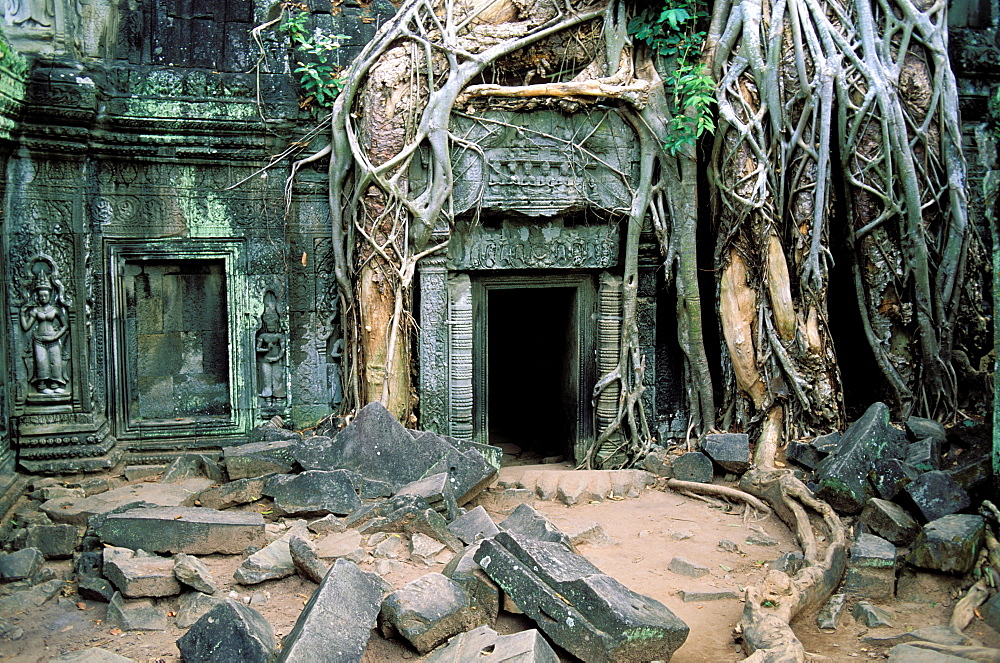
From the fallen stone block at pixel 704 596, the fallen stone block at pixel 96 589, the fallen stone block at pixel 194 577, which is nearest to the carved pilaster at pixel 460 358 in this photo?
the fallen stone block at pixel 704 596

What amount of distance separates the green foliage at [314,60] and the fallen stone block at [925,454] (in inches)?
189

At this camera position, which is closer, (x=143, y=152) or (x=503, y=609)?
(x=503, y=609)

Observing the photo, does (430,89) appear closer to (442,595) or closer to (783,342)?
(783,342)

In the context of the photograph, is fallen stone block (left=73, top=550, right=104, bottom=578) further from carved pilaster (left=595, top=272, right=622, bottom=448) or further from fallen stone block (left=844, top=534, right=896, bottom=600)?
carved pilaster (left=595, top=272, right=622, bottom=448)

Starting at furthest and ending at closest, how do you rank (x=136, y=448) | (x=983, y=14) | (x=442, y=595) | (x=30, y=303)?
(x=983, y=14) < (x=136, y=448) < (x=30, y=303) < (x=442, y=595)

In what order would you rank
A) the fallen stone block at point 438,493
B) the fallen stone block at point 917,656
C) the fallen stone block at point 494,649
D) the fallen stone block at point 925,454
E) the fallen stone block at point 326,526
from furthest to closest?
the fallen stone block at point 925,454, the fallen stone block at point 438,493, the fallen stone block at point 326,526, the fallen stone block at point 917,656, the fallen stone block at point 494,649

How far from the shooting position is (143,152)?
6586mm

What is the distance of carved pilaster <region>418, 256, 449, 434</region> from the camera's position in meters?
6.82

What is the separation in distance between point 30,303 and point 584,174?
→ 4.22 meters

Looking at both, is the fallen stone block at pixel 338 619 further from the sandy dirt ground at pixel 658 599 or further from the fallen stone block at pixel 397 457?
the fallen stone block at pixel 397 457

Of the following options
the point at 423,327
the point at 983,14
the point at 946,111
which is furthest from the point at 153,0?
the point at 983,14

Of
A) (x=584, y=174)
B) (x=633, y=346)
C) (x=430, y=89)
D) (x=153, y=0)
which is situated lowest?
(x=633, y=346)

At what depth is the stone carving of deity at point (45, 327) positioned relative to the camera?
20.9ft

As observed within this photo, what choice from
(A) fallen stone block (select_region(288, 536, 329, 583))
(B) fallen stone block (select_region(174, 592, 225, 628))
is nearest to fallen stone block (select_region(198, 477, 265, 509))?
(A) fallen stone block (select_region(288, 536, 329, 583))
